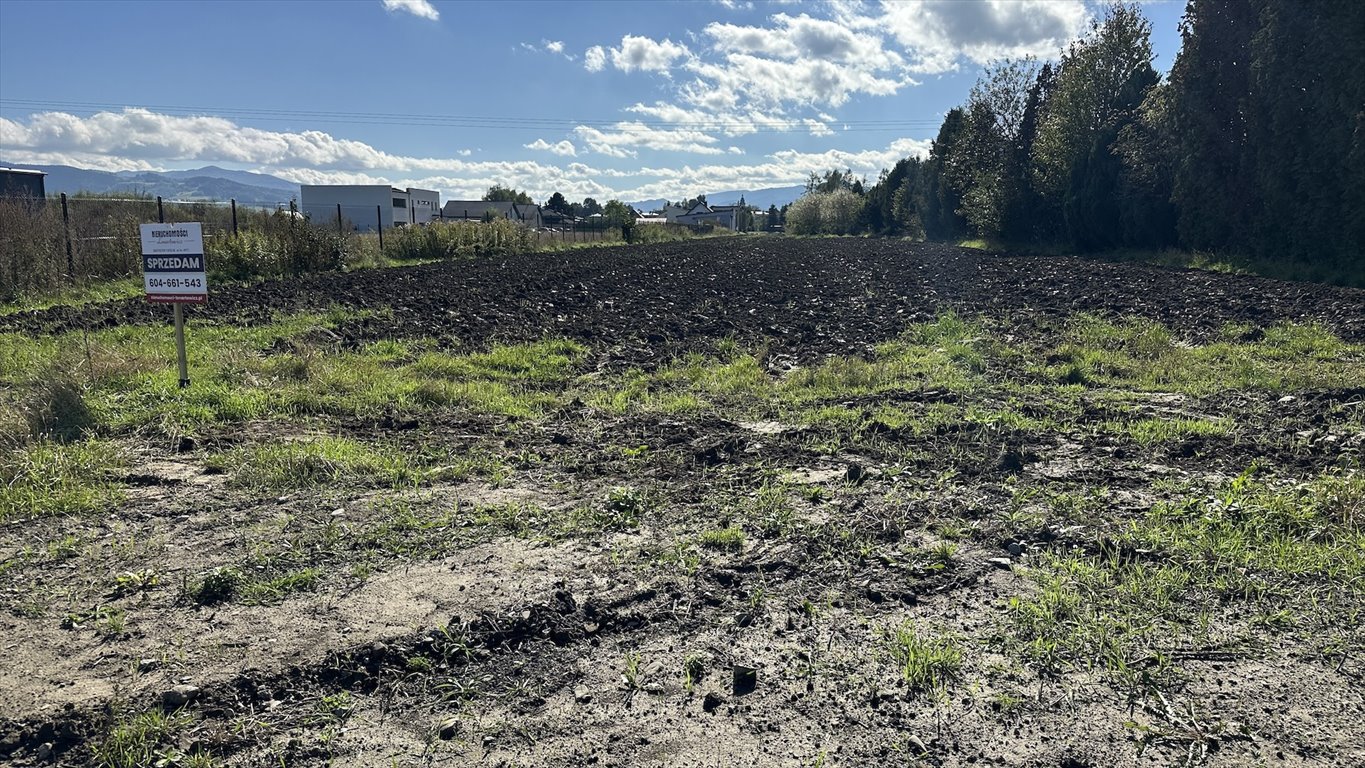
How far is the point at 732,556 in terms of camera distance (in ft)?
13.1

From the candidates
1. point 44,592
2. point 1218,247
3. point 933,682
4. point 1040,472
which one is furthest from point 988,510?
point 1218,247

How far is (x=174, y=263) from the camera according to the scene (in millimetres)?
6938

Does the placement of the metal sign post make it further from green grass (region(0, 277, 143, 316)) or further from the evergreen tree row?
the evergreen tree row

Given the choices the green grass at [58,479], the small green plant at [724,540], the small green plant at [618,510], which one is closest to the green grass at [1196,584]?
the small green plant at [724,540]

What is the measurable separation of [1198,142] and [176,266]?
2897 centimetres

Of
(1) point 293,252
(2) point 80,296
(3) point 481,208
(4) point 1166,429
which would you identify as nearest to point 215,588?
(4) point 1166,429

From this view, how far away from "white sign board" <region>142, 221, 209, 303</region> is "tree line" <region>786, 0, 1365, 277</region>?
24039 millimetres

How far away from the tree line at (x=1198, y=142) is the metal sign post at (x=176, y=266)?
24039mm

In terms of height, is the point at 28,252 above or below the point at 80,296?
above

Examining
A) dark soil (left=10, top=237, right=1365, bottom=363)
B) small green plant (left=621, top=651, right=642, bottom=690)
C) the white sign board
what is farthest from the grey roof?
small green plant (left=621, top=651, right=642, bottom=690)

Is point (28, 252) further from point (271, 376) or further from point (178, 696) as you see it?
point (178, 696)

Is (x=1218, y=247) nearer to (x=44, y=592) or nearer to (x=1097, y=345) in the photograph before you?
(x=1097, y=345)

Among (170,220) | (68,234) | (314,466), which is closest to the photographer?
(314,466)

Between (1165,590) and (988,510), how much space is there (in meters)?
1.11
